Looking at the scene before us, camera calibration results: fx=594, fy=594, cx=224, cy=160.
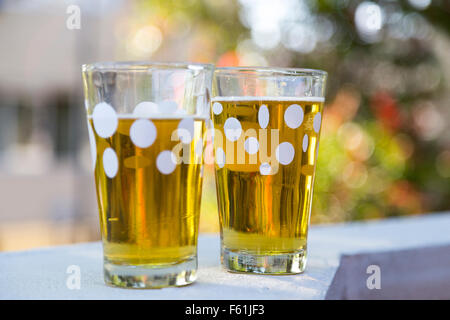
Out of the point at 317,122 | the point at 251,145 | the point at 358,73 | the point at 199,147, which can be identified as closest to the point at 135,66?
the point at 199,147

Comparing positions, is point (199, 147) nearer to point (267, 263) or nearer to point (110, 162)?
point (110, 162)

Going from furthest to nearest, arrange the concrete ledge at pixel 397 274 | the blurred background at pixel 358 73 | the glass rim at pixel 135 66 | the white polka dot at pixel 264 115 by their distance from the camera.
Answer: the blurred background at pixel 358 73 < the concrete ledge at pixel 397 274 < the white polka dot at pixel 264 115 < the glass rim at pixel 135 66

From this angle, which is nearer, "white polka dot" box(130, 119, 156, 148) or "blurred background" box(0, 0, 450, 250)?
"white polka dot" box(130, 119, 156, 148)

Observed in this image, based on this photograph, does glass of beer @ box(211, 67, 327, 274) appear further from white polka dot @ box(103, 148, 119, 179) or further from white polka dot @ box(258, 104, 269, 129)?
white polka dot @ box(103, 148, 119, 179)

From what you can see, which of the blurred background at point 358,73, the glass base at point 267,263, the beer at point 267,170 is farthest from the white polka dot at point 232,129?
the blurred background at point 358,73

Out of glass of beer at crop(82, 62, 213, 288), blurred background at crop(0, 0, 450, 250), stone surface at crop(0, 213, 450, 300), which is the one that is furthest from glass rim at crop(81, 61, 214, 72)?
blurred background at crop(0, 0, 450, 250)

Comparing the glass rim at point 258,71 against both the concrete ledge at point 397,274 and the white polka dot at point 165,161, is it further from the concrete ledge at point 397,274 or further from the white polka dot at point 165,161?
the concrete ledge at point 397,274
